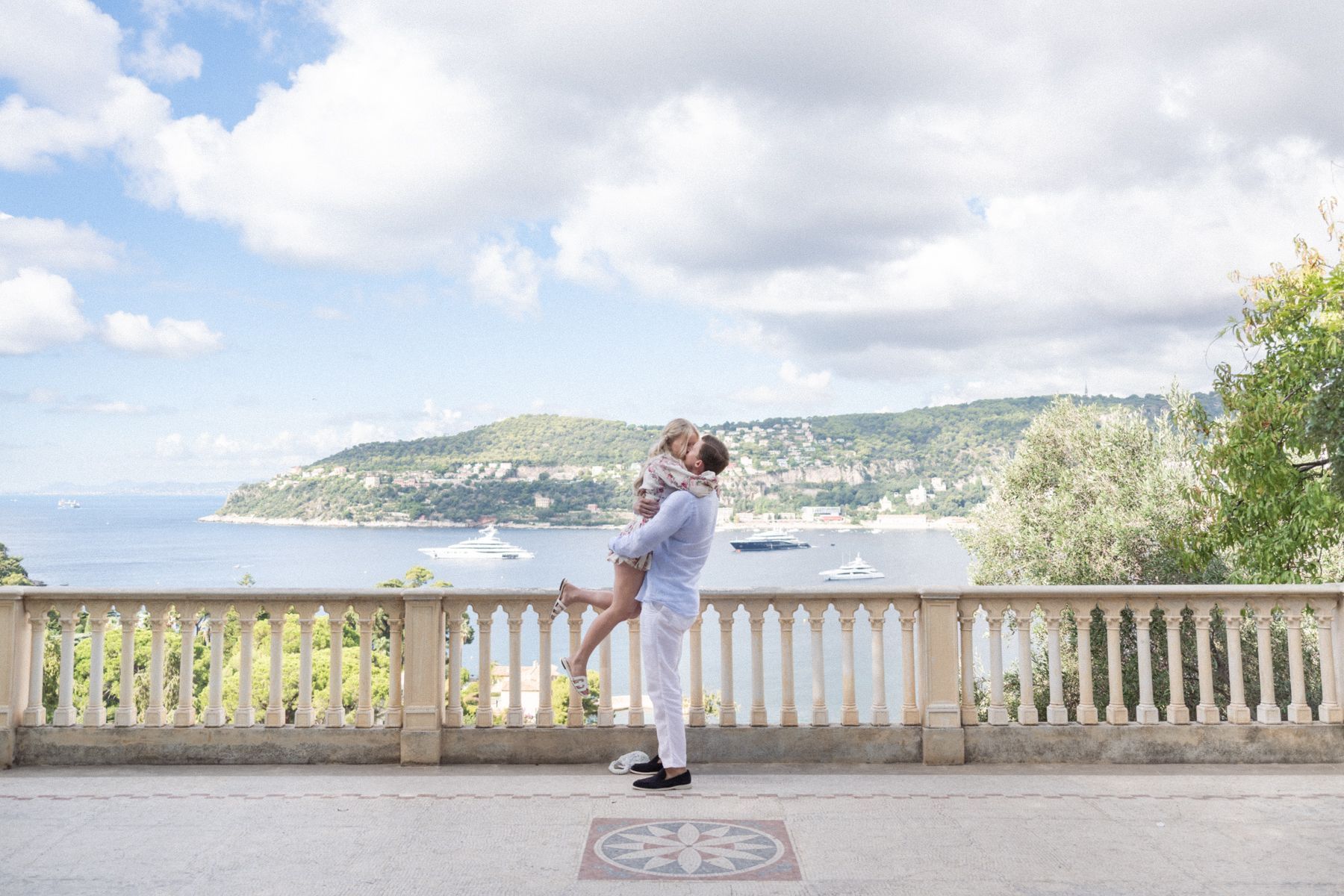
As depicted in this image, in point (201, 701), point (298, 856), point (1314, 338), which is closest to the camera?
point (298, 856)

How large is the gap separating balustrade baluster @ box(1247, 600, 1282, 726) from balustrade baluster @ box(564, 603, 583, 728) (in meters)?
2.93

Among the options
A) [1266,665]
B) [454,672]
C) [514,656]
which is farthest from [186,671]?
[1266,665]

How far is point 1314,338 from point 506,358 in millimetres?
151960

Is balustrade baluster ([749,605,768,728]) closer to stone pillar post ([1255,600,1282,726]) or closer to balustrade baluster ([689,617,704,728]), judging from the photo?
balustrade baluster ([689,617,704,728])

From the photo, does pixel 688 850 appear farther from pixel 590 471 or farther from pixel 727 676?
pixel 590 471

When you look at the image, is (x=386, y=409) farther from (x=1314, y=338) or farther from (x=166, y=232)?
(x=1314, y=338)

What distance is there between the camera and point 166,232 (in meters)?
132

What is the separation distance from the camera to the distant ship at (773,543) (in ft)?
263

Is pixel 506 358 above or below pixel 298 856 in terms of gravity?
above

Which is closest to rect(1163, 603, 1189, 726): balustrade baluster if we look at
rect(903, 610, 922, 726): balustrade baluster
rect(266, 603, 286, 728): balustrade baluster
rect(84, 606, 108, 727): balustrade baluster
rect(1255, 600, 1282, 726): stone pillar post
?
rect(1255, 600, 1282, 726): stone pillar post

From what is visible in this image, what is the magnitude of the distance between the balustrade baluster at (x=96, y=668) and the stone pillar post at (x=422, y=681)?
156 cm

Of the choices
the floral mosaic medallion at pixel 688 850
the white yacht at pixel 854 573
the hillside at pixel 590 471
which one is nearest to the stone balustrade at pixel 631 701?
the floral mosaic medallion at pixel 688 850

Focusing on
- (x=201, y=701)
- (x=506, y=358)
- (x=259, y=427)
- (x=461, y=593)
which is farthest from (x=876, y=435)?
(x=259, y=427)

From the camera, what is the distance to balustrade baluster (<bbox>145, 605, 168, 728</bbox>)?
16.8 feet
